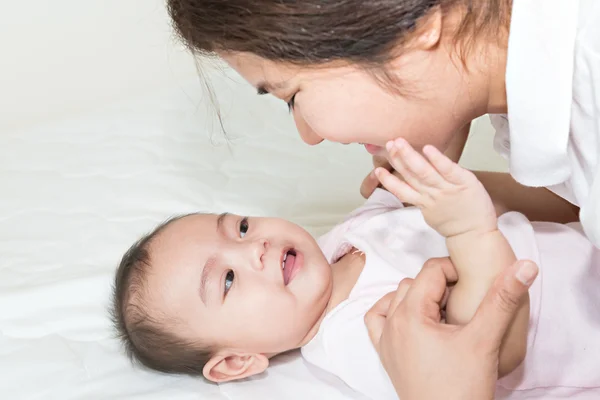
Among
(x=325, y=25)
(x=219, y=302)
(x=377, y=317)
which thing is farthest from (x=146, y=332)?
(x=325, y=25)

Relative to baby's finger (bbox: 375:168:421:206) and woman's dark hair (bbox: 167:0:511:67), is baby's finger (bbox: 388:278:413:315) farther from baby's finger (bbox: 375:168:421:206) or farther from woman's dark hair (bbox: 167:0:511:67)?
woman's dark hair (bbox: 167:0:511:67)

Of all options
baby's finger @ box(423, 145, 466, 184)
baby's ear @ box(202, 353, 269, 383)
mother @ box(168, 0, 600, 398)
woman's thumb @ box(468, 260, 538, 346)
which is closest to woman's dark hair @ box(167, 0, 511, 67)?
mother @ box(168, 0, 600, 398)

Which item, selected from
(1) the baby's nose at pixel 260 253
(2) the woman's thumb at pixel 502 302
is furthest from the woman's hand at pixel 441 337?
(1) the baby's nose at pixel 260 253

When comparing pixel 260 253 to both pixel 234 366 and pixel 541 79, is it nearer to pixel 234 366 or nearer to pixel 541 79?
pixel 234 366

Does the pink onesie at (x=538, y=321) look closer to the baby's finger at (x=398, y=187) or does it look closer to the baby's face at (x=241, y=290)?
the baby's face at (x=241, y=290)

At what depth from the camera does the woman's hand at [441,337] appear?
34.2 inches

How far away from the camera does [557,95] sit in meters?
0.85

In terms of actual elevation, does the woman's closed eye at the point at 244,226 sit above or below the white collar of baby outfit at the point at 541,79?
below

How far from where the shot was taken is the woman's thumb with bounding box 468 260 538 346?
0.83 meters

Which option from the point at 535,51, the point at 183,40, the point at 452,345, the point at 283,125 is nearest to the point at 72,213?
the point at 283,125

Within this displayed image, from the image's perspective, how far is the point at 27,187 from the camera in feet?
5.01

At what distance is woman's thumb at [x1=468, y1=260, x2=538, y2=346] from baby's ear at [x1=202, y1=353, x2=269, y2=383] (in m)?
0.35

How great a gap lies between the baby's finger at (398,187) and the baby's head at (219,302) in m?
0.28

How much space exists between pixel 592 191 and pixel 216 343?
0.54m
